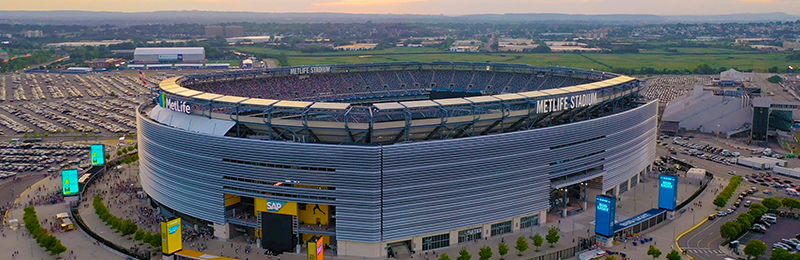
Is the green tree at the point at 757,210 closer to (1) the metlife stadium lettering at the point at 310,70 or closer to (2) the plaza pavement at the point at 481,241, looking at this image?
(2) the plaza pavement at the point at 481,241

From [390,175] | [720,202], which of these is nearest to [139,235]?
[390,175]

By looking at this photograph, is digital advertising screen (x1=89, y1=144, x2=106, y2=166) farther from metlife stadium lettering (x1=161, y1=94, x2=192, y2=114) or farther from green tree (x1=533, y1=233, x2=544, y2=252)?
green tree (x1=533, y1=233, x2=544, y2=252)

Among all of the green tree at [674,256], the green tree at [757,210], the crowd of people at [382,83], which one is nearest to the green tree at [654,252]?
the green tree at [674,256]

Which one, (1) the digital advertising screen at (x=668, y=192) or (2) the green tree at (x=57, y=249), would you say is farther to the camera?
(1) the digital advertising screen at (x=668, y=192)

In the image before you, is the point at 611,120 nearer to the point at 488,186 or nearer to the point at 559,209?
the point at 559,209

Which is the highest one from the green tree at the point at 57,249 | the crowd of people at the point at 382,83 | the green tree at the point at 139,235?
the crowd of people at the point at 382,83

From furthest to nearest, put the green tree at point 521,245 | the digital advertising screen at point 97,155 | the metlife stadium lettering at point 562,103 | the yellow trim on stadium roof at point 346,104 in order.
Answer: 1. the digital advertising screen at point 97,155
2. the metlife stadium lettering at point 562,103
3. the yellow trim on stadium roof at point 346,104
4. the green tree at point 521,245

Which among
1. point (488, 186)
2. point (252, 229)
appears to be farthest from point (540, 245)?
point (252, 229)
